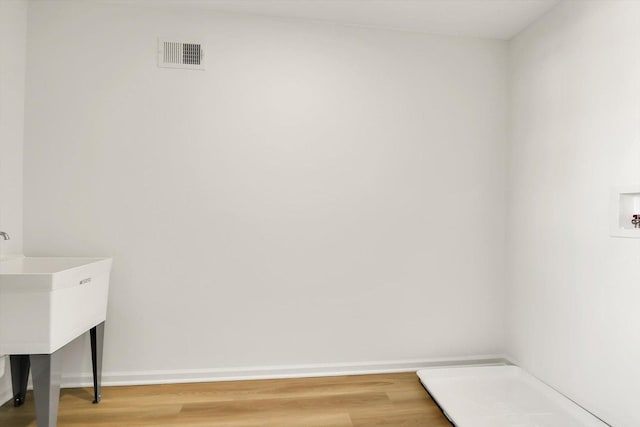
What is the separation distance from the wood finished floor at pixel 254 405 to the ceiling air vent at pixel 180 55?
6.58 ft

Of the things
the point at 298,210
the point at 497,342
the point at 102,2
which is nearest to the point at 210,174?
the point at 298,210

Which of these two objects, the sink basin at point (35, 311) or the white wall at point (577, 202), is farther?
the white wall at point (577, 202)

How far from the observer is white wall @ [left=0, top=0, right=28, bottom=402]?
1.93 meters

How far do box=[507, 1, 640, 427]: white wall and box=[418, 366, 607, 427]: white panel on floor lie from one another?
0.10 metres

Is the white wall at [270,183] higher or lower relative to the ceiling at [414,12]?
lower

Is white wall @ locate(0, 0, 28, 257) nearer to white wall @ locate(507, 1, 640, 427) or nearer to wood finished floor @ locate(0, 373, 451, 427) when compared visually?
wood finished floor @ locate(0, 373, 451, 427)

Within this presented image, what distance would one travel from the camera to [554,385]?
2102mm

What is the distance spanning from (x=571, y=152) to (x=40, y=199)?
3145 mm

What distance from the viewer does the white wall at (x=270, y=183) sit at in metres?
2.17

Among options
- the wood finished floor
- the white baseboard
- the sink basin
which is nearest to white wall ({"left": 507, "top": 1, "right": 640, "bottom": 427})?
the white baseboard

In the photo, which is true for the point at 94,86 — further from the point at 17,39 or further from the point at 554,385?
the point at 554,385

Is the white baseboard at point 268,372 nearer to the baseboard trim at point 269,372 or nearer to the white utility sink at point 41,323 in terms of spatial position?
the baseboard trim at point 269,372

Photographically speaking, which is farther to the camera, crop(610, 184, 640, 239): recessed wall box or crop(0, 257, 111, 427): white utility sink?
crop(610, 184, 640, 239): recessed wall box

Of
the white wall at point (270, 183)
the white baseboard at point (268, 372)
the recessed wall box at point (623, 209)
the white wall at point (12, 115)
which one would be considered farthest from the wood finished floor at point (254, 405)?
the recessed wall box at point (623, 209)
